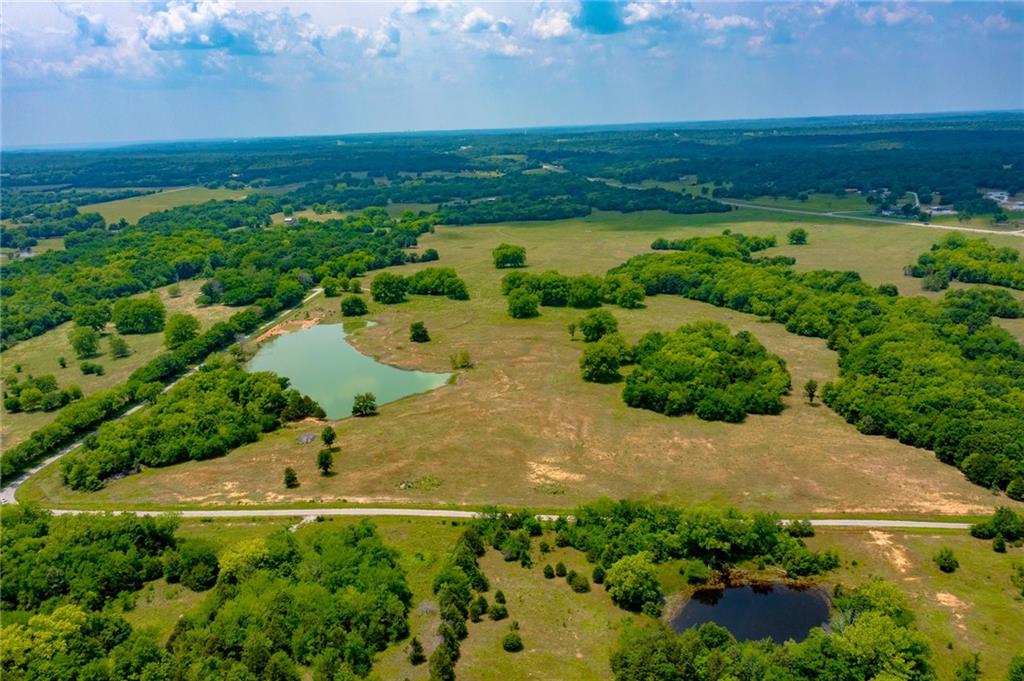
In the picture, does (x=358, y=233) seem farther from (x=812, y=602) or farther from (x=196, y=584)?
(x=812, y=602)

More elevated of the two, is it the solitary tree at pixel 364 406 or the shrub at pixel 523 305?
the shrub at pixel 523 305

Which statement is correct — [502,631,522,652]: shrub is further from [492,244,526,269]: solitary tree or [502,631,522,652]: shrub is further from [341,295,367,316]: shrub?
[492,244,526,269]: solitary tree

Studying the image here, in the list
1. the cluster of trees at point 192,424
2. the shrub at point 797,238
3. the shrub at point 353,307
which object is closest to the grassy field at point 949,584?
the cluster of trees at point 192,424

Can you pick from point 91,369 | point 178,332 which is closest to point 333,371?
point 178,332

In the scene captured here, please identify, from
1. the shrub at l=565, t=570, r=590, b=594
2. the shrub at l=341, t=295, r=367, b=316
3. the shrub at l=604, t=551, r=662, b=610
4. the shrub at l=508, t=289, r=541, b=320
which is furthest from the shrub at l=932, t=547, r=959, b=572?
the shrub at l=341, t=295, r=367, b=316

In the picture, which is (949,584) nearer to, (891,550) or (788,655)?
(891,550)

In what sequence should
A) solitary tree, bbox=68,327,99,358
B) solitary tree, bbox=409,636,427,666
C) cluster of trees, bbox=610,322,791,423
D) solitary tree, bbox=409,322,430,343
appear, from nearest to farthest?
solitary tree, bbox=409,636,427,666, cluster of trees, bbox=610,322,791,423, solitary tree, bbox=68,327,99,358, solitary tree, bbox=409,322,430,343

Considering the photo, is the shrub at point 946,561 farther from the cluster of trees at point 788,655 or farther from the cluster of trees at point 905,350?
the cluster of trees at point 905,350
